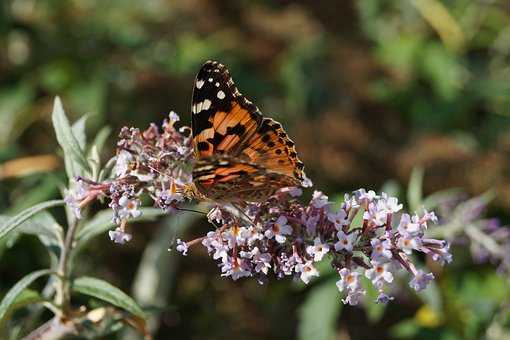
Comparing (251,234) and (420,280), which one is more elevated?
(251,234)

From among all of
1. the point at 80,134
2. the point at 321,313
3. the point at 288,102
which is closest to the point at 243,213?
the point at 80,134

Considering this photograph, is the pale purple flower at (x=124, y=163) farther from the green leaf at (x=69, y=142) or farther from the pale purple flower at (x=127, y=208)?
the green leaf at (x=69, y=142)

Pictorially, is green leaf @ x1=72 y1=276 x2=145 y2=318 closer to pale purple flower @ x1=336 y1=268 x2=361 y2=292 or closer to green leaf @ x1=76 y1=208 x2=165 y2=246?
green leaf @ x1=76 y1=208 x2=165 y2=246

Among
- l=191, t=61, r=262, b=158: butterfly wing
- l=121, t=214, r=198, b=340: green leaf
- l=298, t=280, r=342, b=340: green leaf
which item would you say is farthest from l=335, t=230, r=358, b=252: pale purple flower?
l=121, t=214, r=198, b=340: green leaf

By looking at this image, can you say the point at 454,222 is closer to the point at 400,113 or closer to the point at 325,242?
the point at 325,242

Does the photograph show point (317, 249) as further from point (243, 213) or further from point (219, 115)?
point (219, 115)

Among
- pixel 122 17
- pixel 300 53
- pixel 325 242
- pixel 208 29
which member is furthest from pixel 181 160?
pixel 208 29
